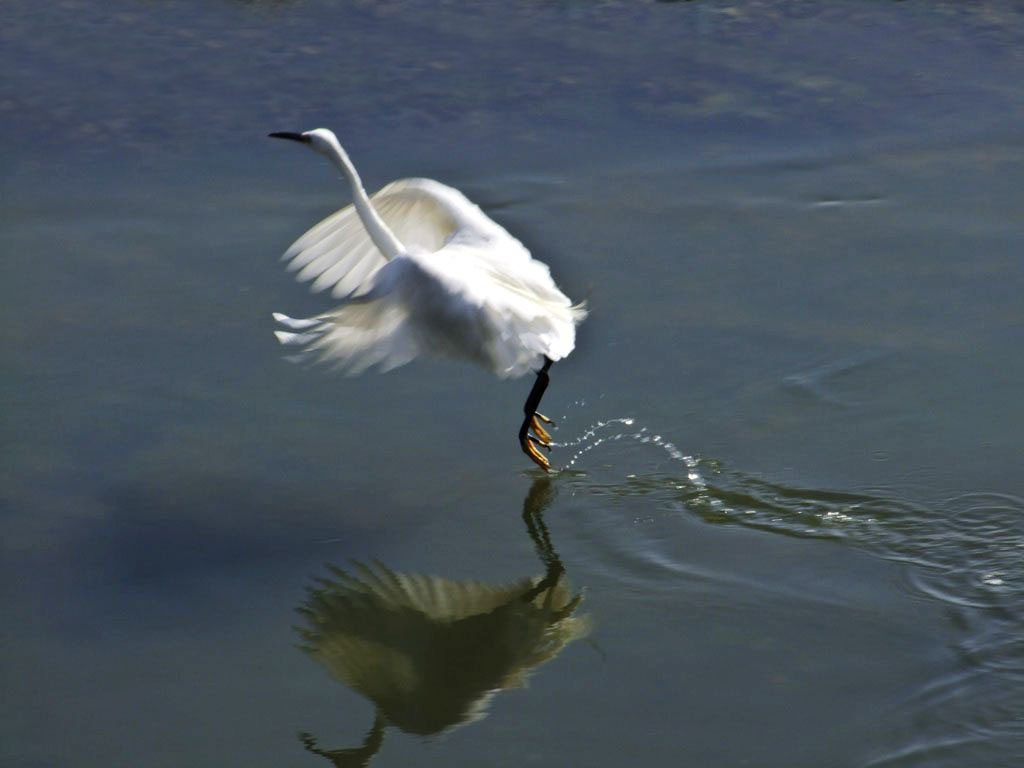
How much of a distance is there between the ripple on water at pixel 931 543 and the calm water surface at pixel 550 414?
0.05 feet

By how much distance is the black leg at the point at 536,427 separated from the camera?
5.28 meters

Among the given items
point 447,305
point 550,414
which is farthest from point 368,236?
point 447,305

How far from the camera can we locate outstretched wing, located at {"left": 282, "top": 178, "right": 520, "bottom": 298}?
5.89 m

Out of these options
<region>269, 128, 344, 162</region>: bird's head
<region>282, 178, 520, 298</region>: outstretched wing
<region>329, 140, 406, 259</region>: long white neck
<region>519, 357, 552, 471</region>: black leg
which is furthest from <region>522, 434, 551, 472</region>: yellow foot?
<region>269, 128, 344, 162</region>: bird's head

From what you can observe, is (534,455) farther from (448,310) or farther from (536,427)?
(448,310)

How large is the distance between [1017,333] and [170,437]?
10.7 feet

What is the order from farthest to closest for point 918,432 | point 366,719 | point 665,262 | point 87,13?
point 87,13
point 665,262
point 918,432
point 366,719

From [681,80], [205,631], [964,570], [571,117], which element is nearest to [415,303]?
[205,631]

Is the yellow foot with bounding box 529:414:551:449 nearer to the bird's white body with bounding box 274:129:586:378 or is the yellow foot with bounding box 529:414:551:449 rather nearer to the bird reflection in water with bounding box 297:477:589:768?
the bird's white body with bounding box 274:129:586:378

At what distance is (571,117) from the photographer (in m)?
8.18

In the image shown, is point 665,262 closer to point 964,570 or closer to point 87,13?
point 964,570

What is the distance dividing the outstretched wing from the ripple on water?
41.4 inches

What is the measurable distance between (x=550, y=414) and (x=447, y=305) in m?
0.99

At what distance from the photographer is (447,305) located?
4.83 m
